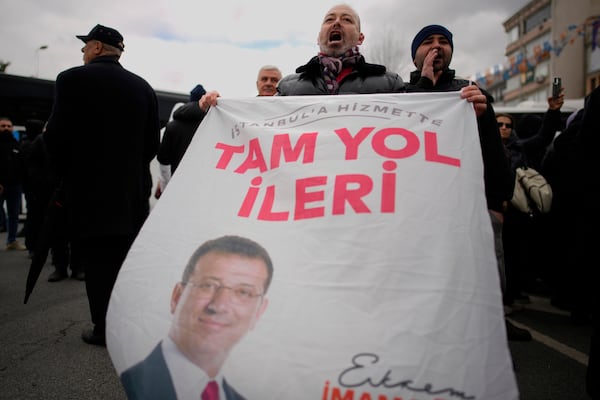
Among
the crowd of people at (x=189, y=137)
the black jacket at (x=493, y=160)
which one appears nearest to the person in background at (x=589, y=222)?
the crowd of people at (x=189, y=137)

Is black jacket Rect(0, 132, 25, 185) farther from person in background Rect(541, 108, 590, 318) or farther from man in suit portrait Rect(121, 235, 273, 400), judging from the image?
person in background Rect(541, 108, 590, 318)

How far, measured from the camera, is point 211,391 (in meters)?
1.27

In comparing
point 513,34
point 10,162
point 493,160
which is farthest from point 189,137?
point 513,34

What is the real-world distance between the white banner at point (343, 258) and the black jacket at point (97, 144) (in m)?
1.13

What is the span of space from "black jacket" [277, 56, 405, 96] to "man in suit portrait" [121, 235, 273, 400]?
3.61 ft

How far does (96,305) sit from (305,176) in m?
1.89

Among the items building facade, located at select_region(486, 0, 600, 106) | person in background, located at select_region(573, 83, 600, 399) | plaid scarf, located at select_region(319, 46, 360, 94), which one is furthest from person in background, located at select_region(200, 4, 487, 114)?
building facade, located at select_region(486, 0, 600, 106)

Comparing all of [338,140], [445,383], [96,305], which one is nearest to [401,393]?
[445,383]

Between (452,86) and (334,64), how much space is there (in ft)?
1.94

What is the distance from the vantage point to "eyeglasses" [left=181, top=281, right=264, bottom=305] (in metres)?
1.36

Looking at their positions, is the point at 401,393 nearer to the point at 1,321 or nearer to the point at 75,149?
the point at 75,149

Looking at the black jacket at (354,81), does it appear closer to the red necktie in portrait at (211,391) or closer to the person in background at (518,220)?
the red necktie in portrait at (211,391)

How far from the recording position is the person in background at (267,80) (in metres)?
4.02

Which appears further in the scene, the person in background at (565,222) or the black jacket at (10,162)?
the black jacket at (10,162)
